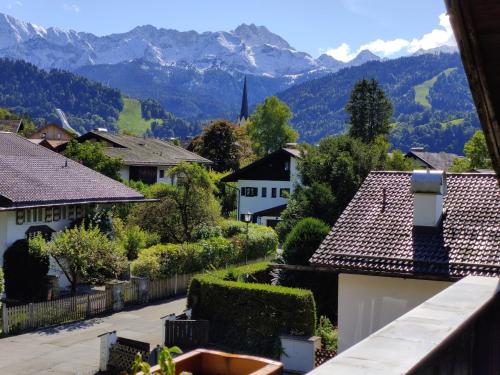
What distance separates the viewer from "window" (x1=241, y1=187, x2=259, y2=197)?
191 feet

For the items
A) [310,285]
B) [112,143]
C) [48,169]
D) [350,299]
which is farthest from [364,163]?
[112,143]

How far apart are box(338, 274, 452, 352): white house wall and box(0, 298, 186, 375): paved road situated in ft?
22.5

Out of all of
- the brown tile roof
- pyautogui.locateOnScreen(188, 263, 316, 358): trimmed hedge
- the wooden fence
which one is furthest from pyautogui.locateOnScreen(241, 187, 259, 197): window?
the brown tile roof

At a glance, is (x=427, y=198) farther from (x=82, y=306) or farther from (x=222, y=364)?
(x=82, y=306)

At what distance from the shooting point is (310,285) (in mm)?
24953

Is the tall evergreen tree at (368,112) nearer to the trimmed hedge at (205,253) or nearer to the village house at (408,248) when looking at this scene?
the trimmed hedge at (205,253)

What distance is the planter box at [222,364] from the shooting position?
6.84 m

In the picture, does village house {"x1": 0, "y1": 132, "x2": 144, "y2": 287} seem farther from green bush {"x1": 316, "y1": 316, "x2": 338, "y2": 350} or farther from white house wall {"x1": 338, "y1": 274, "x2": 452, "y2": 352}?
white house wall {"x1": 338, "y1": 274, "x2": 452, "y2": 352}

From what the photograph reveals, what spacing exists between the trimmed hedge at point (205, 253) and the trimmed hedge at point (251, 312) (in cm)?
606

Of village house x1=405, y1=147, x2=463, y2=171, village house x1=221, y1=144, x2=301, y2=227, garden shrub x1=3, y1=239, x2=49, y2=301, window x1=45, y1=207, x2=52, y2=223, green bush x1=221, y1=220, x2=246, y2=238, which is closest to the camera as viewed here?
garden shrub x1=3, y1=239, x2=49, y2=301

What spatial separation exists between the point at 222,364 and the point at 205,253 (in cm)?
2437

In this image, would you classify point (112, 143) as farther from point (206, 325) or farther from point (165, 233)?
point (206, 325)

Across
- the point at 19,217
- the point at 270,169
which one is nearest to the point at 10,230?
the point at 19,217

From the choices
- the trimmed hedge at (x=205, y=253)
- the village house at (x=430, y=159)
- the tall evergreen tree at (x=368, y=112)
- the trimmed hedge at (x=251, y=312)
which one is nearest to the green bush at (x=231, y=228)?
the trimmed hedge at (x=205, y=253)
